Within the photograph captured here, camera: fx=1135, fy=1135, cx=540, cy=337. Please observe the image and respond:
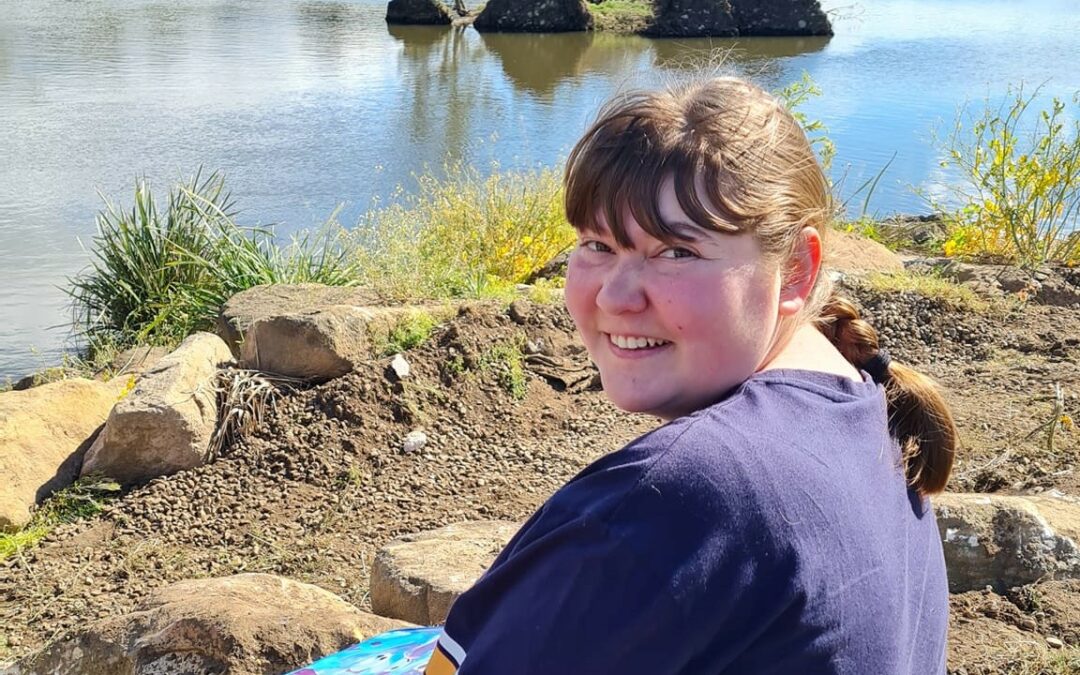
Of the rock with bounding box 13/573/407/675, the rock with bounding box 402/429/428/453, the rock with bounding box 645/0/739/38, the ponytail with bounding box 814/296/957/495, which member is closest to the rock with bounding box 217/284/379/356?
the rock with bounding box 402/429/428/453

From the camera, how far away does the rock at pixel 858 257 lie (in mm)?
6281

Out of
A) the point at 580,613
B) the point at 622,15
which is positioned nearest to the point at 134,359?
the point at 580,613

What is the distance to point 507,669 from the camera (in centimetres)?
117

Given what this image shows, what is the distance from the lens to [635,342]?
1424 millimetres

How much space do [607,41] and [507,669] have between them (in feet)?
96.5

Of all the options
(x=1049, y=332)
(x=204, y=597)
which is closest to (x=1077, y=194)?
(x=1049, y=332)

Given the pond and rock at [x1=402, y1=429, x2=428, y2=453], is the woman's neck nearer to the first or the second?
the pond

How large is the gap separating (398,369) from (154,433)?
0.96m

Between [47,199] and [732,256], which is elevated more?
[732,256]

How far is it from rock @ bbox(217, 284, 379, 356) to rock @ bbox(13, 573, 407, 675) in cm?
285

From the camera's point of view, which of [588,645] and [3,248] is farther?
[3,248]

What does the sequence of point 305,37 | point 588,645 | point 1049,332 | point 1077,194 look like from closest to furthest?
point 588,645, point 1049,332, point 1077,194, point 305,37

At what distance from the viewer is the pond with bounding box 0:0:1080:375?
10.7 metres

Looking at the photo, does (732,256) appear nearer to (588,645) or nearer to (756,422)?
(756,422)
